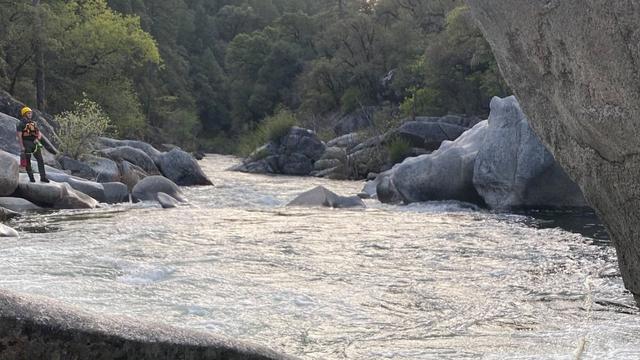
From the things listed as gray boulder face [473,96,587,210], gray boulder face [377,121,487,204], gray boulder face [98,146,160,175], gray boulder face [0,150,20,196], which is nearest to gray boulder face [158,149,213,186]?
gray boulder face [98,146,160,175]

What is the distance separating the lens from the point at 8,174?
14.9 m

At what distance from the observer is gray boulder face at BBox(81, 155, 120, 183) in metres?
21.2

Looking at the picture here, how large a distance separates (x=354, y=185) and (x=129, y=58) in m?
16.1

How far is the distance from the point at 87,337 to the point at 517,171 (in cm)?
1474

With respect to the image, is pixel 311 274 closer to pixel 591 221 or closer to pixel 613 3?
pixel 613 3

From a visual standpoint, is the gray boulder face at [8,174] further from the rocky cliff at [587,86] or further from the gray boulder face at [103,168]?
the rocky cliff at [587,86]

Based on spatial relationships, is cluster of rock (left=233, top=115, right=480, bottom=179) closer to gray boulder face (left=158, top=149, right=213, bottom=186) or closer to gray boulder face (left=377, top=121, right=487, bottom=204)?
gray boulder face (left=158, top=149, right=213, bottom=186)

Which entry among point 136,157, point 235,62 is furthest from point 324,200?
point 235,62

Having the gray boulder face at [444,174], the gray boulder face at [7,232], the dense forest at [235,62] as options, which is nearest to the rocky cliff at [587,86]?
the gray boulder face at [7,232]

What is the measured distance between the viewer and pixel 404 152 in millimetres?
30922

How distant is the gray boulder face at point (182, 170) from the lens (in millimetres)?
25625

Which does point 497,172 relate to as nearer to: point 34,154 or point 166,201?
point 166,201

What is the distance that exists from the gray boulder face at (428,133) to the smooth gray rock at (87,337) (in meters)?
29.1

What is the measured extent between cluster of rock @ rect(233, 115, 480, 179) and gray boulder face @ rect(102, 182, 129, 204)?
14363mm
